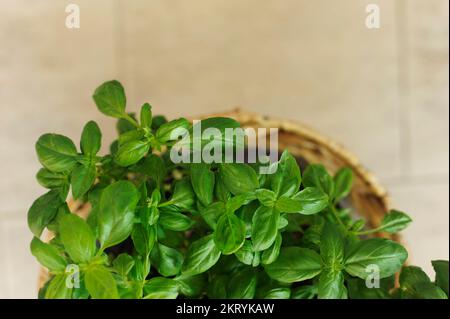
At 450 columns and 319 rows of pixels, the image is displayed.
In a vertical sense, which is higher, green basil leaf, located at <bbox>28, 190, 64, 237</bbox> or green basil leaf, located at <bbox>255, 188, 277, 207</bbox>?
green basil leaf, located at <bbox>255, 188, 277, 207</bbox>

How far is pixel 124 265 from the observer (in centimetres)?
48

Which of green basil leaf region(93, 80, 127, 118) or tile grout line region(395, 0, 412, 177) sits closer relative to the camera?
green basil leaf region(93, 80, 127, 118)

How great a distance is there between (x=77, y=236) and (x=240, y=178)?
0.15m

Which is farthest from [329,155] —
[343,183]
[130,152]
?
[130,152]

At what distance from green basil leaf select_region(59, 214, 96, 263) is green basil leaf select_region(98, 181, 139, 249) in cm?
1

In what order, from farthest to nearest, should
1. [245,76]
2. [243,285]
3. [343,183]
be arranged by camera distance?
1. [245,76]
2. [343,183]
3. [243,285]

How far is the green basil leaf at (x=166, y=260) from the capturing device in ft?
1.71

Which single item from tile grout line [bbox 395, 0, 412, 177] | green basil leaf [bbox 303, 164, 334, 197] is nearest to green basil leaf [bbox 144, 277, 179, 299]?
green basil leaf [bbox 303, 164, 334, 197]

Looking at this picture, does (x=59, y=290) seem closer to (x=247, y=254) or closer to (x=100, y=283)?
(x=100, y=283)

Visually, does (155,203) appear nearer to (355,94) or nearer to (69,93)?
(69,93)

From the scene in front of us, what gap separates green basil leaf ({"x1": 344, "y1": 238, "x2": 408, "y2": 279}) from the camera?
513mm

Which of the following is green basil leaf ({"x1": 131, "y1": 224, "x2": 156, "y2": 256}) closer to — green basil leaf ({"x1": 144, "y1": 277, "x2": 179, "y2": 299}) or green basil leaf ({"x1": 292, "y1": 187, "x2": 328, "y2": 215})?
green basil leaf ({"x1": 144, "y1": 277, "x2": 179, "y2": 299})

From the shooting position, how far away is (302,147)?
30.4 inches
